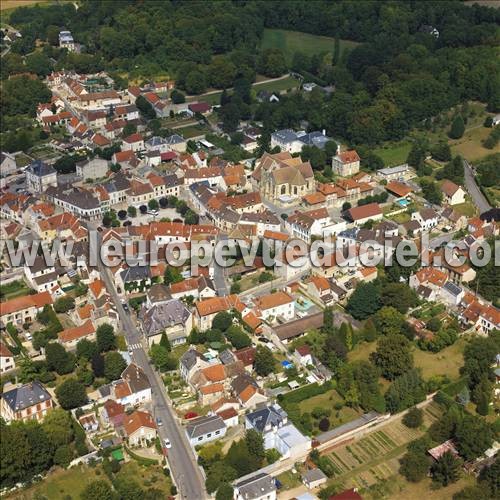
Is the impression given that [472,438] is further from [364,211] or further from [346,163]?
[346,163]

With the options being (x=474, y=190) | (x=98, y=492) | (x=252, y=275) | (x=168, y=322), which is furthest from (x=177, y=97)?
(x=98, y=492)

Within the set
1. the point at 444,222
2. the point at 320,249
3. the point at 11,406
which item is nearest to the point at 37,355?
the point at 11,406

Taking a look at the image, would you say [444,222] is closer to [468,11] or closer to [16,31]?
[468,11]

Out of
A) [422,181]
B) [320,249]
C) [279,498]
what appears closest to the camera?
[279,498]

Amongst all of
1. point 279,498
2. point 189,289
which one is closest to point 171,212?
point 189,289

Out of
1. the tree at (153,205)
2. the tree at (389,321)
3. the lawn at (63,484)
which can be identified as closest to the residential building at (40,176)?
the tree at (153,205)

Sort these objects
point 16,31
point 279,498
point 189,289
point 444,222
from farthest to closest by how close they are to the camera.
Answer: point 16,31
point 444,222
point 189,289
point 279,498

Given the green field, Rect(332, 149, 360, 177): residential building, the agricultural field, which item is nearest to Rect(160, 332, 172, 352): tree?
the agricultural field

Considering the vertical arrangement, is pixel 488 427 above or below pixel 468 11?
below

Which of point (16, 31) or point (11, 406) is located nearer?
point (11, 406)
